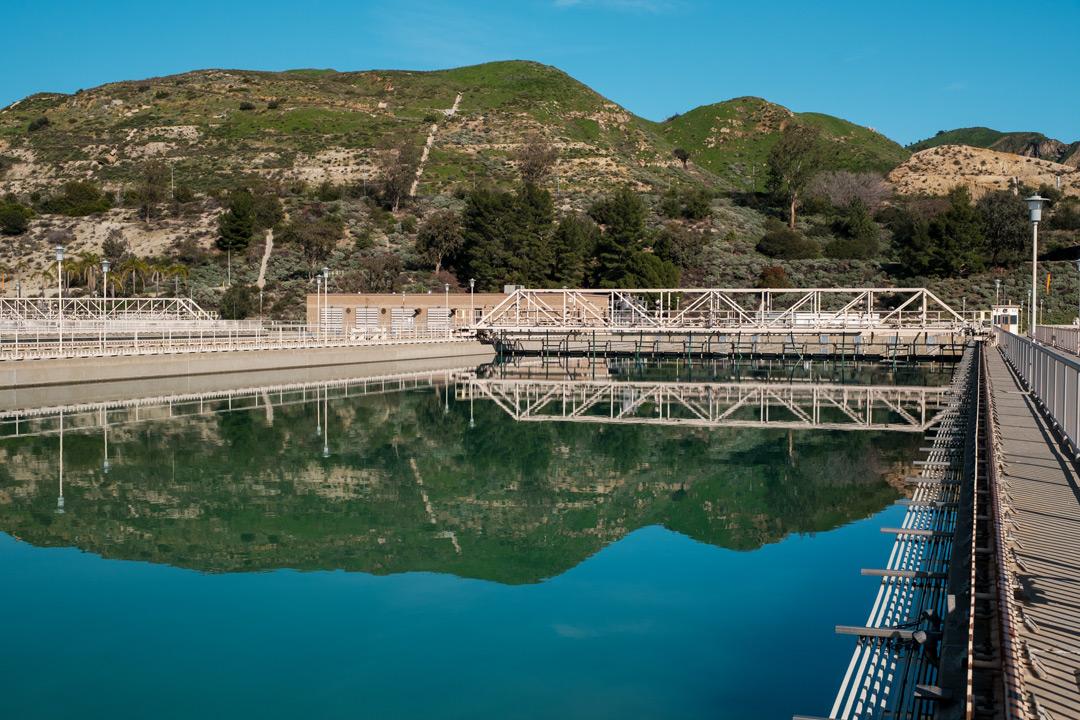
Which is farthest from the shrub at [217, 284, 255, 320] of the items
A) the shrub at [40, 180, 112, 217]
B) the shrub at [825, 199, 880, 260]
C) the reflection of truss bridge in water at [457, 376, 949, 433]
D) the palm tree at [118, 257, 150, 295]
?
the shrub at [825, 199, 880, 260]

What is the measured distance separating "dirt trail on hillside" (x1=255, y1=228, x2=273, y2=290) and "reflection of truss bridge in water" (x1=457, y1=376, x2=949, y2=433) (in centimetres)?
3698

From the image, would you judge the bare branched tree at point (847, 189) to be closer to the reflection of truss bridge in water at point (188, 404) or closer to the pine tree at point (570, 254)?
the pine tree at point (570, 254)

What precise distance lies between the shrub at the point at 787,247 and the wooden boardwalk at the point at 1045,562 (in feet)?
243

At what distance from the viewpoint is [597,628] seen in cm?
1090

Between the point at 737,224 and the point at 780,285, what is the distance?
62.5 ft

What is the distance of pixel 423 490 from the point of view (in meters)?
19.2

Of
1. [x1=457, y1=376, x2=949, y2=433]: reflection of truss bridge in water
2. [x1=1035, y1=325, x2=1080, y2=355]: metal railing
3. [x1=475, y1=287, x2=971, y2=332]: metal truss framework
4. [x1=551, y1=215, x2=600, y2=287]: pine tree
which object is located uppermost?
[x1=551, y1=215, x2=600, y2=287]: pine tree

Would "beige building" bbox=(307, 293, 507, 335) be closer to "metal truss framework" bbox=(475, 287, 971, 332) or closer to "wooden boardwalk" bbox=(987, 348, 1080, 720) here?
"metal truss framework" bbox=(475, 287, 971, 332)

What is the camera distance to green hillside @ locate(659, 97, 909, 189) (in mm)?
147750

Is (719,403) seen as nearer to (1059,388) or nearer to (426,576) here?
(1059,388)

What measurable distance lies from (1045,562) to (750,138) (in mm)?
158153

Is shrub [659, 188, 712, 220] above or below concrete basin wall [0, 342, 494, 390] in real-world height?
above

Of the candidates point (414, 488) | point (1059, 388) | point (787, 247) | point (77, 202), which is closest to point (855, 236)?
point (787, 247)

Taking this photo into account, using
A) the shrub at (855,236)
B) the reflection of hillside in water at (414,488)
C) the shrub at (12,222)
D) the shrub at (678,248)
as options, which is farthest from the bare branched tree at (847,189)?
the reflection of hillside in water at (414,488)
